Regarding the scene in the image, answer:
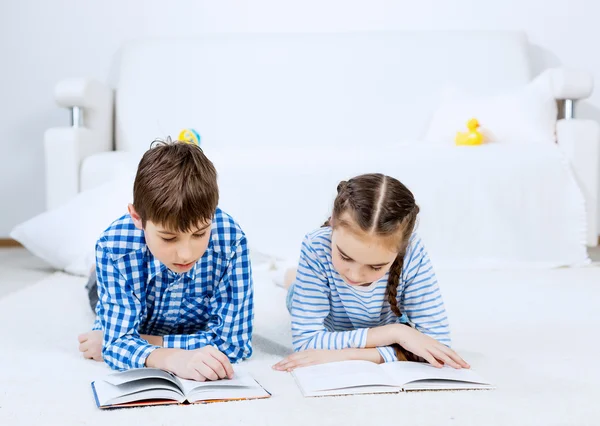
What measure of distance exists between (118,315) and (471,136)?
1766mm

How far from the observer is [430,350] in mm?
1229

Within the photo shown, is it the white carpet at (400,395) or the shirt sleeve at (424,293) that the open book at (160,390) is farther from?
the shirt sleeve at (424,293)

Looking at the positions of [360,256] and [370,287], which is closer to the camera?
[360,256]

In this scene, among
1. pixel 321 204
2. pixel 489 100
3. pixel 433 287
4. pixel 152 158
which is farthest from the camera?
pixel 489 100

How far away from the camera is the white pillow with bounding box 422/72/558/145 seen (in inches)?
110

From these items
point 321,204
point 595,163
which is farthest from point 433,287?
point 595,163

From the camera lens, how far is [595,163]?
260cm

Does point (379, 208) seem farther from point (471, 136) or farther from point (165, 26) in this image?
point (165, 26)

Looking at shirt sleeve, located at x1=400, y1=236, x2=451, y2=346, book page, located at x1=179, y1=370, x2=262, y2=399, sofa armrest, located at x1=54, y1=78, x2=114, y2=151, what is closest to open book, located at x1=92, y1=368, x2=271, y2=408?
book page, located at x1=179, y1=370, x2=262, y2=399

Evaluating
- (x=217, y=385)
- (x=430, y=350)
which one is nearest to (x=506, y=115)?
(x=430, y=350)

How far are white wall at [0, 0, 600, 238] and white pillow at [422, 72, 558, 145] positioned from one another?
1.79 ft

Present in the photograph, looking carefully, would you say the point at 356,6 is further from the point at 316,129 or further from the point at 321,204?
the point at 321,204

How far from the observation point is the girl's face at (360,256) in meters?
1.17

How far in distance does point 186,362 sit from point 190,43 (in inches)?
87.5
